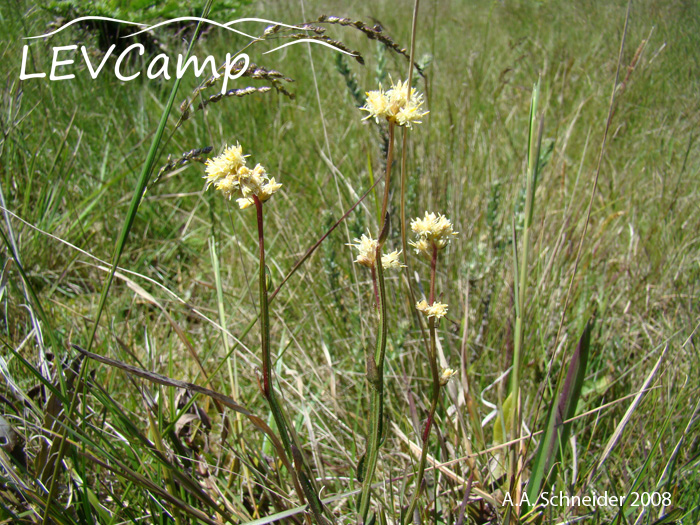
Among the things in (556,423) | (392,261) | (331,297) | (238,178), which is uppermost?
(238,178)

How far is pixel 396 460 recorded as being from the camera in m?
0.93

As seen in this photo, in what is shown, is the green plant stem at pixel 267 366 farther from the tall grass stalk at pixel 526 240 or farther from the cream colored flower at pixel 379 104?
the tall grass stalk at pixel 526 240

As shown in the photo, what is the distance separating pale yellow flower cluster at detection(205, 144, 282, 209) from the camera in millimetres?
490

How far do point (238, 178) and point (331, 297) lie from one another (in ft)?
3.20

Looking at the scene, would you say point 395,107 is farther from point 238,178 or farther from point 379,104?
point 238,178

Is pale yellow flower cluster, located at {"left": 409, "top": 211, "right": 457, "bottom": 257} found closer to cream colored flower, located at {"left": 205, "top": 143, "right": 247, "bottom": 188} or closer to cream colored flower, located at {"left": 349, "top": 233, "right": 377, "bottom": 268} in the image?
cream colored flower, located at {"left": 349, "top": 233, "right": 377, "bottom": 268}

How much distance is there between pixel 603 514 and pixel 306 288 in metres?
0.92

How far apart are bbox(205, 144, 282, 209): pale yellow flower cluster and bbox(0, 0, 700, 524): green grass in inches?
5.2

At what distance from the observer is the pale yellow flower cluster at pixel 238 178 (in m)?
0.49

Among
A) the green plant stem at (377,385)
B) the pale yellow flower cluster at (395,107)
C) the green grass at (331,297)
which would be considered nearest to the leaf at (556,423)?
the green grass at (331,297)

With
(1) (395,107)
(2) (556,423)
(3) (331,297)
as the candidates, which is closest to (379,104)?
(1) (395,107)

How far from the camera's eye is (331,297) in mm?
1452

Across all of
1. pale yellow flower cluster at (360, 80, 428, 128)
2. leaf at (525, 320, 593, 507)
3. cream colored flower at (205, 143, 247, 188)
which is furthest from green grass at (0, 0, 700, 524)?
pale yellow flower cluster at (360, 80, 428, 128)

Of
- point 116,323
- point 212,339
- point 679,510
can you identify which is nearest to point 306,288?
point 212,339
